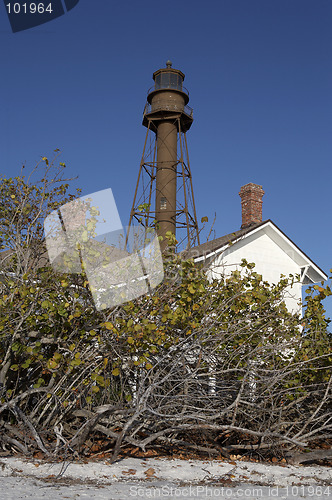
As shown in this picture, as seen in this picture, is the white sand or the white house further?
the white house

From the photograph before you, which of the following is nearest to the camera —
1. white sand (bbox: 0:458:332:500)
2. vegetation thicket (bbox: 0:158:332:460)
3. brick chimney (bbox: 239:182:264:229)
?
white sand (bbox: 0:458:332:500)

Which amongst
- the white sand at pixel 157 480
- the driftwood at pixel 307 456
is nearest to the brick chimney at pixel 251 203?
the driftwood at pixel 307 456

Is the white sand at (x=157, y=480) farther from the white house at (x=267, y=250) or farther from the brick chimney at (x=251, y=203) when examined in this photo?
the brick chimney at (x=251, y=203)

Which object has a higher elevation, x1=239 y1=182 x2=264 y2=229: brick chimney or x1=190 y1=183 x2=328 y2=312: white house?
x1=239 y1=182 x2=264 y2=229: brick chimney

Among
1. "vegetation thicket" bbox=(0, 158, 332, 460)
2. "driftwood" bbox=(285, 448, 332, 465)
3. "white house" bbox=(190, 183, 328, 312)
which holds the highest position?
"white house" bbox=(190, 183, 328, 312)

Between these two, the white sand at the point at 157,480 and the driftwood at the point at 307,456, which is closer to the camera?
the white sand at the point at 157,480

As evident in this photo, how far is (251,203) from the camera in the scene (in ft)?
59.4

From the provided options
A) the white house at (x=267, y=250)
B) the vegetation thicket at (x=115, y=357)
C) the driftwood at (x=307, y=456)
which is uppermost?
the white house at (x=267, y=250)

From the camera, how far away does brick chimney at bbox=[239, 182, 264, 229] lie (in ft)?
59.2

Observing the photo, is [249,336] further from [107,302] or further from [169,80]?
[169,80]

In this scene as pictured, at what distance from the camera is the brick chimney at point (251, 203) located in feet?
59.2

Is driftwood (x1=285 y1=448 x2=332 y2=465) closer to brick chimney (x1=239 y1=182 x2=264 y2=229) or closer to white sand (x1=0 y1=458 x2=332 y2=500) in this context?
white sand (x1=0 y1=458 x2=332 y2=500)

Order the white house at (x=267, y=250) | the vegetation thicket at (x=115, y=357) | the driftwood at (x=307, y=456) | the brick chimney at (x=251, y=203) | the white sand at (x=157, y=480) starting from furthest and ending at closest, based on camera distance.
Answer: the brick chimney at (x=251, y=203) → the white house at (x=267, y=250) → the driftwood at (x=307, y=456) → the vegetation thicket at (x=115, y=357) → the white sand at (x=157, y=480)

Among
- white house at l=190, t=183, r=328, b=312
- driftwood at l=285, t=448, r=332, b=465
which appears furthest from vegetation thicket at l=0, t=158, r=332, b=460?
white house at l=190, t=183, r=328, b=312
